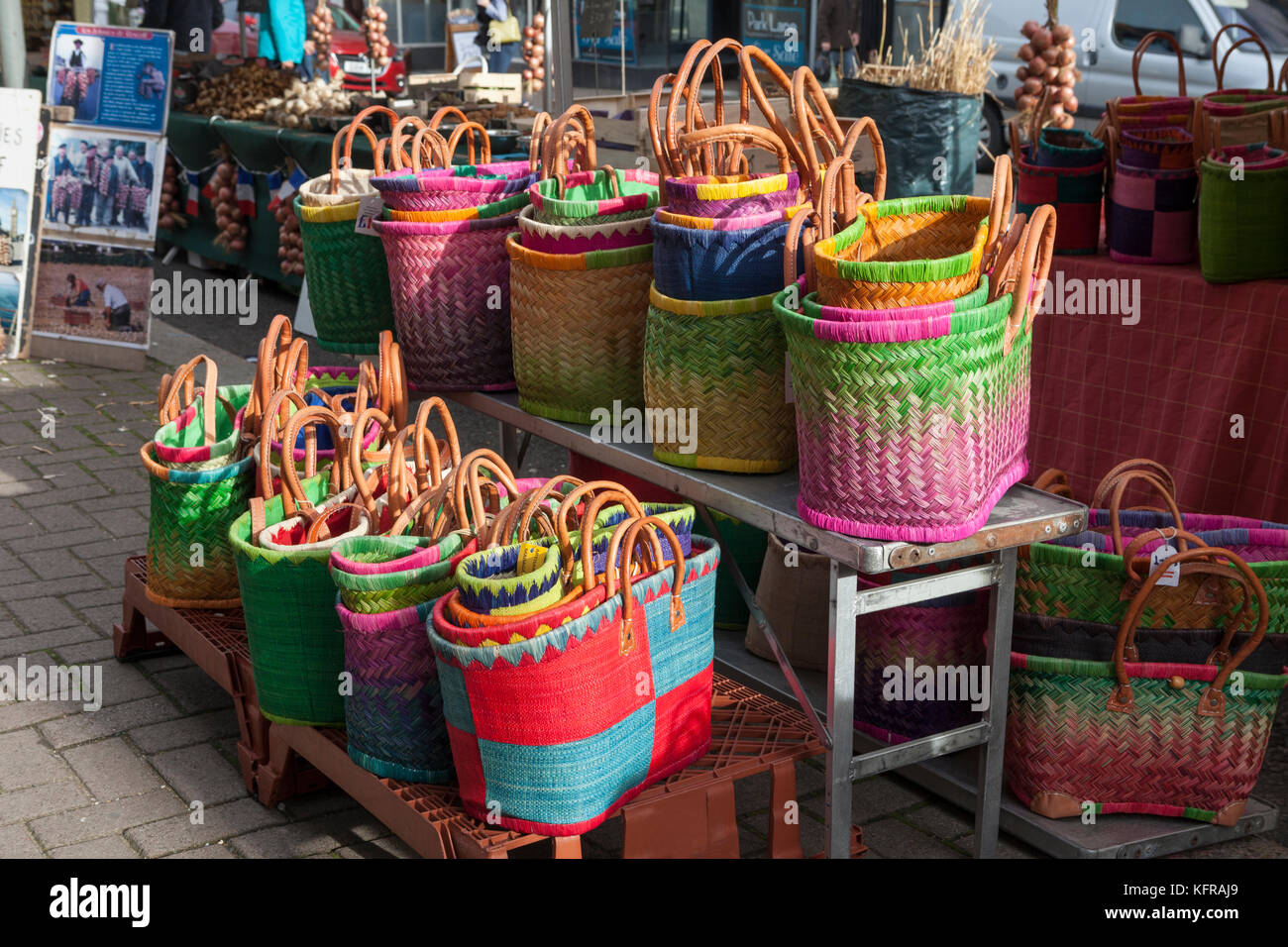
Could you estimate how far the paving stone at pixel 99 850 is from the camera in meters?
2.91

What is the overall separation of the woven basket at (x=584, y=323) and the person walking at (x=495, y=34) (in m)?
9.22

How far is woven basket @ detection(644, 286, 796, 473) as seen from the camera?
266cm

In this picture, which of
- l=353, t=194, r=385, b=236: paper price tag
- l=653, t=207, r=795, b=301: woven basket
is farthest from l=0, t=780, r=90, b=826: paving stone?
l=653, t=207, r=795, b=301: woven basket

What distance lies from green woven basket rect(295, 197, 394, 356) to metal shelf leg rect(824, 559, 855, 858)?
5.67 feet

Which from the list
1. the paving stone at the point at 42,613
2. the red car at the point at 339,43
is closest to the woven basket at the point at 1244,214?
the paving stone at the point at 42,613

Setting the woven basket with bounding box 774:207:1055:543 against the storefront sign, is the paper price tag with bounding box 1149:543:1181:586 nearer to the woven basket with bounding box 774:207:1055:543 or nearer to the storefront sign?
the woven basket with bounding box 774:207:1055:543

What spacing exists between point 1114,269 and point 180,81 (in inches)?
270

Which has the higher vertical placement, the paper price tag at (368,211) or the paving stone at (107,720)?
the paper price tag at (368,211)

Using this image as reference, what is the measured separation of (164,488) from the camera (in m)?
3.36

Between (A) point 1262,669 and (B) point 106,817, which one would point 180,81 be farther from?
(A) point 1262,669

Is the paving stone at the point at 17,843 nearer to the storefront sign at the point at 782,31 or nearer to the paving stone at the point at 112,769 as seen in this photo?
the paving stone at the point at 112,769

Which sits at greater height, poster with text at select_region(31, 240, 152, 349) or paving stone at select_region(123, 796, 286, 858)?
poster with text at select_region(31, 240, 152, 349)

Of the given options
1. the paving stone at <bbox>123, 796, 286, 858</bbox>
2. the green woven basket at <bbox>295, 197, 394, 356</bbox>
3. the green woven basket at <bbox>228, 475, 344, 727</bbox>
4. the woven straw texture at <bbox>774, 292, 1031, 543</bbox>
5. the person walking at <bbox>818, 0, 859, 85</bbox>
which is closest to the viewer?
the woven straw texture at <bbox>774, 292, 1031, 543</bbox>
